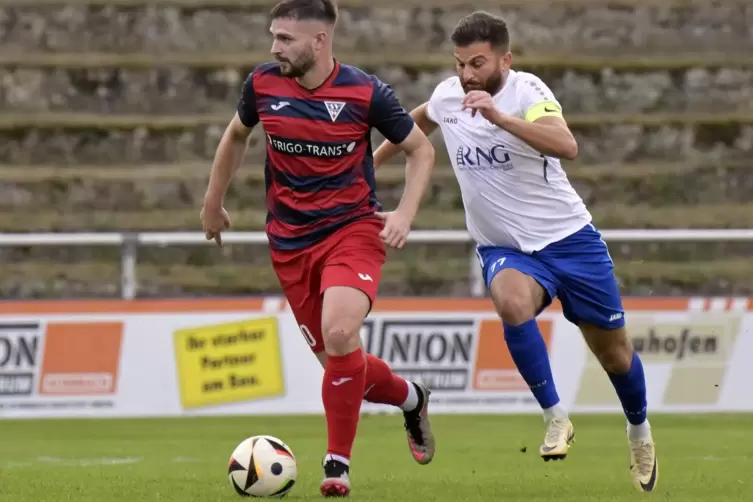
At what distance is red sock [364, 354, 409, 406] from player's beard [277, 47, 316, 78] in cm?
148

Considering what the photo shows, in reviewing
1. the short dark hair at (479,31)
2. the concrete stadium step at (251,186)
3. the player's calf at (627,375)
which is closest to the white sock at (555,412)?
the player's calf at (627,375)

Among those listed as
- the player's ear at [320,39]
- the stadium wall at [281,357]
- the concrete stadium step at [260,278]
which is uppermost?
the player's ear at [320,39]

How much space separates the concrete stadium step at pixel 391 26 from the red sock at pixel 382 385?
11669 millimetres

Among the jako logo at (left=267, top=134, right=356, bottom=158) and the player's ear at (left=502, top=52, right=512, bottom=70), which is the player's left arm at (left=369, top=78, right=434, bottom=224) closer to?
the jako logo at (left=267, top=134, right=356, bottom=158)

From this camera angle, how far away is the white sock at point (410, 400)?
738 centimetres

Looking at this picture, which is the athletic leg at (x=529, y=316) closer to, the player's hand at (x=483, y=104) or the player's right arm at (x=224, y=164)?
the player's hand at (x=483, y=104)

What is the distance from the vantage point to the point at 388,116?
6.63 meters

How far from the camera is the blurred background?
55.7 ft

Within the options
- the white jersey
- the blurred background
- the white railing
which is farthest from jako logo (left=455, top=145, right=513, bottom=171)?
the blurred background

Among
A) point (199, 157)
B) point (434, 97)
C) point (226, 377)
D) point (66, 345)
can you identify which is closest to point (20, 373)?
point (66, 345)

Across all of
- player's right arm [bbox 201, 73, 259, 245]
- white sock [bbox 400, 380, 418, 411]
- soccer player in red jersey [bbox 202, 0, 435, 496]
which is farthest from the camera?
white sock [bbox 400, 380, 418, 411]

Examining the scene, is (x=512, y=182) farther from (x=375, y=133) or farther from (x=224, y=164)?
(x=375, y=133)

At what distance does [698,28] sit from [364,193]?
43.8 feet

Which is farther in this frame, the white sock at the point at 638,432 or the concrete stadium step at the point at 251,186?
the concrete stadium step at the point at 251,186
